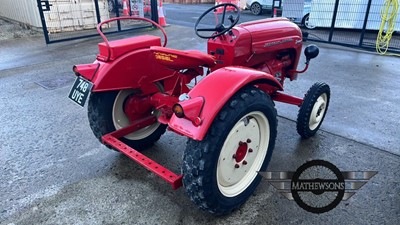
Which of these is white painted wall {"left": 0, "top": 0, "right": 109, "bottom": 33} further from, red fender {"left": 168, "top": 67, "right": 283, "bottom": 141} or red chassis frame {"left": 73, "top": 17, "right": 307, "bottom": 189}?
red fender {"left": 168, "top": 67, "right": 283, "bottom": 141}

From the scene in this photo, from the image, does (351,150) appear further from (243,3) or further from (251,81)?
(243,3)

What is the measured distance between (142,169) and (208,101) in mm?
1213

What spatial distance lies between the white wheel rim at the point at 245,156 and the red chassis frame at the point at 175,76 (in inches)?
10.8

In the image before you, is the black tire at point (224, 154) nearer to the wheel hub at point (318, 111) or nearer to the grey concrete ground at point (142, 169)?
the grey concrete ground at point (142, 169)

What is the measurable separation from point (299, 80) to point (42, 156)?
153 inches

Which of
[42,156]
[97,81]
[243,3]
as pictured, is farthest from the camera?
[243,3]

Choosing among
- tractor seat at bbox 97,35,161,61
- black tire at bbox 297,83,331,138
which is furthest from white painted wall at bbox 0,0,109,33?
black tire at bbox 297,83,331,138

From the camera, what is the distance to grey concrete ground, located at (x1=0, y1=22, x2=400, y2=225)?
2164mm

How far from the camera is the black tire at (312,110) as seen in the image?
9.58 feet

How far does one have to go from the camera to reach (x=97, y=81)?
230 cm

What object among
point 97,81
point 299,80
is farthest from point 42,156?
point 299,80

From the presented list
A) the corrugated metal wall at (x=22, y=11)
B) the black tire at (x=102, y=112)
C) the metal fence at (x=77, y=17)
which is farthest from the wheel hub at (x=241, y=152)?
the corrugated metal wall at (x=22, y=11)

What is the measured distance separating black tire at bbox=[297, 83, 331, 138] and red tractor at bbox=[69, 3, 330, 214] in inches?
0.4

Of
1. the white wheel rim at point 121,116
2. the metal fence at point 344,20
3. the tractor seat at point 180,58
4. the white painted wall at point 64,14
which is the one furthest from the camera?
the white painted wall at point 64,14
